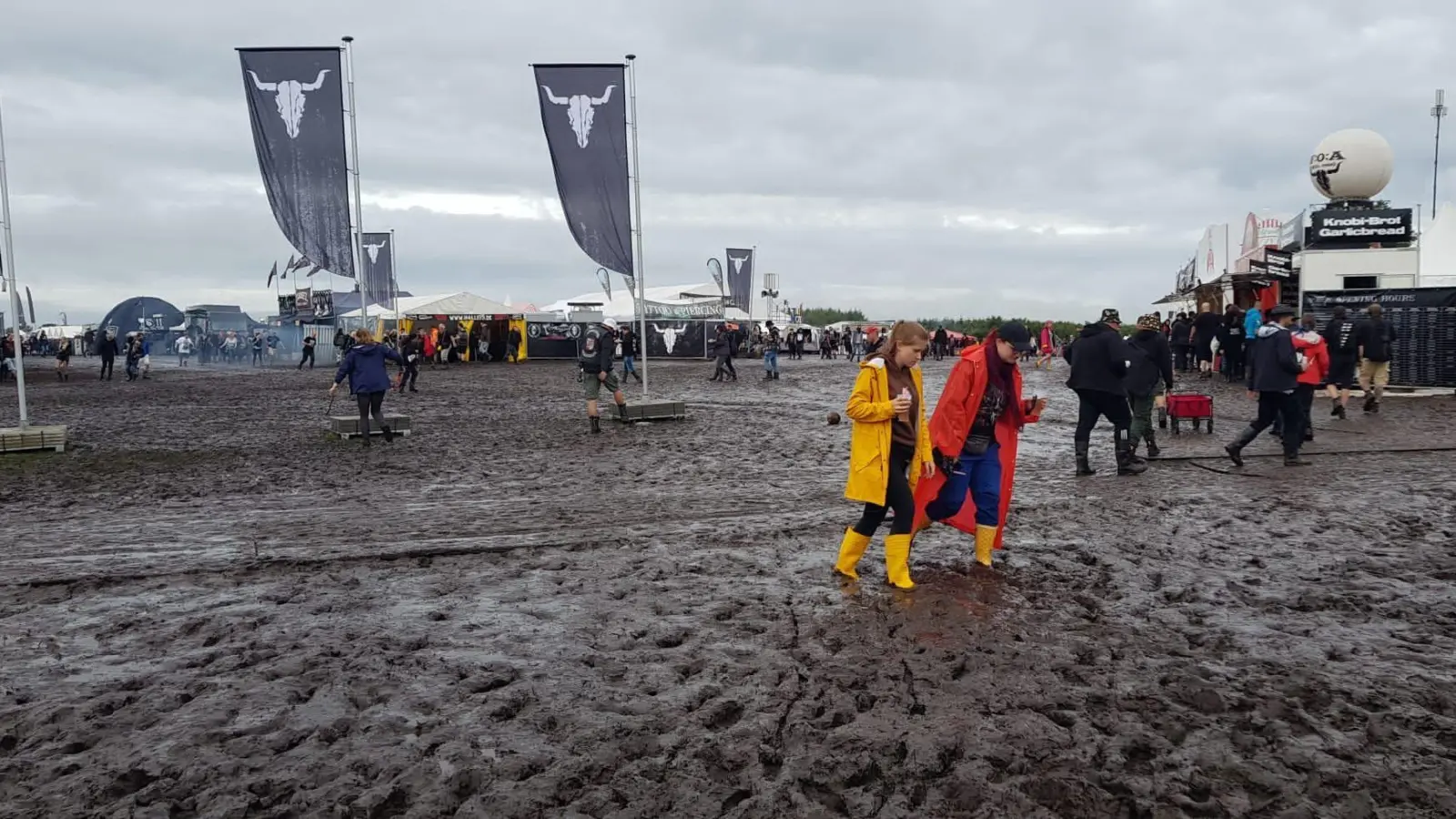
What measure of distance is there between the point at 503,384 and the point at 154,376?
16082 millimetres

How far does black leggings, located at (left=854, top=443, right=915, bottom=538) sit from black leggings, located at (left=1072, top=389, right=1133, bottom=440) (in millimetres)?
4855

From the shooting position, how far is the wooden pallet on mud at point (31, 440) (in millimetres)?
15023

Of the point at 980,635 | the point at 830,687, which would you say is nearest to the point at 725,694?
the point at 830,687

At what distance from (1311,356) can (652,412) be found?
32.8ft

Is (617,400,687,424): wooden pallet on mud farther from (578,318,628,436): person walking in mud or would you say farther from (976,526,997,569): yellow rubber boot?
(976,526,997,569): yellow rubber boot

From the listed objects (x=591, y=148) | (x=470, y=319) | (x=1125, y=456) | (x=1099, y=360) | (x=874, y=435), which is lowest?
(x=1125, y=456)

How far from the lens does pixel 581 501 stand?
10.4 metres

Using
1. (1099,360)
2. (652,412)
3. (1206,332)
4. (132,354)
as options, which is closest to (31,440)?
(652,412)

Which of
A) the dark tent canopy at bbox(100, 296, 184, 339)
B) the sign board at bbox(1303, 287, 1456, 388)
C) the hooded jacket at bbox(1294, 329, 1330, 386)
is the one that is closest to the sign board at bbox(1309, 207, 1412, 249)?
the sign board at bbox(1303, 287, 1456, 388)

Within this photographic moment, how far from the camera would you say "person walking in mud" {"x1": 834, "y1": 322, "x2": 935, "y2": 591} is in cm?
657

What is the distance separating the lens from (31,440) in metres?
15.1

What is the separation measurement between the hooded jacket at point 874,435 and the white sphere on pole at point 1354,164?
29.8 metres

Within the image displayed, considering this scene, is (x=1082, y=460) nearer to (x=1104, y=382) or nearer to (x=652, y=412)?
(x=1104, y=382)

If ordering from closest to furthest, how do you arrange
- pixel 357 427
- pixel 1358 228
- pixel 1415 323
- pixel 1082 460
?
pixel 1082 460, pixel 357 427, pixel 1415 323, pixel 1358 228
